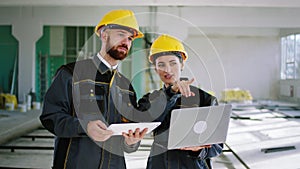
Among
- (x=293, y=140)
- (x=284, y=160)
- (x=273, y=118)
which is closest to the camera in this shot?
(x=284, y=160)

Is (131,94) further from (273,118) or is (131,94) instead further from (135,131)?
(273,118)

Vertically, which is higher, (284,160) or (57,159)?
(57,159)

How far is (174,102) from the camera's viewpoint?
1.60 metres

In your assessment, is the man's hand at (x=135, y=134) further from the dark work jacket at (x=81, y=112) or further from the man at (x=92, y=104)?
the dark work jacket at (x=81, y=112)

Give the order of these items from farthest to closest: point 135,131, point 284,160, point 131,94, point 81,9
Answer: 1. point 81,9
2. point 284,160
3. point 131,94
4. point 135,131

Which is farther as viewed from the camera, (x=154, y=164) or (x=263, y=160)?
(x=263, y=160)

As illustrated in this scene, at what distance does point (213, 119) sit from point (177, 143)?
0.67ft

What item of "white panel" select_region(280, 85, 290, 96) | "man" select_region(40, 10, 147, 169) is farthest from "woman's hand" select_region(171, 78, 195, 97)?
"white panel" select_region(280, 85, 290, 96)

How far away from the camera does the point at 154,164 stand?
1.63 metres

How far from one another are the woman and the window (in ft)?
33.6

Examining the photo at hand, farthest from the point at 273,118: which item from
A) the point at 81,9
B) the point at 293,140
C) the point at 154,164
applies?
the point at 154,164

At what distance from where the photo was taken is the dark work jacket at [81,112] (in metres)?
1.40

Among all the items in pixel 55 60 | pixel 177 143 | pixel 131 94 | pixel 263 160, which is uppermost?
pixel 55 60

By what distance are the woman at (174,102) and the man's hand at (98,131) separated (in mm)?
375
